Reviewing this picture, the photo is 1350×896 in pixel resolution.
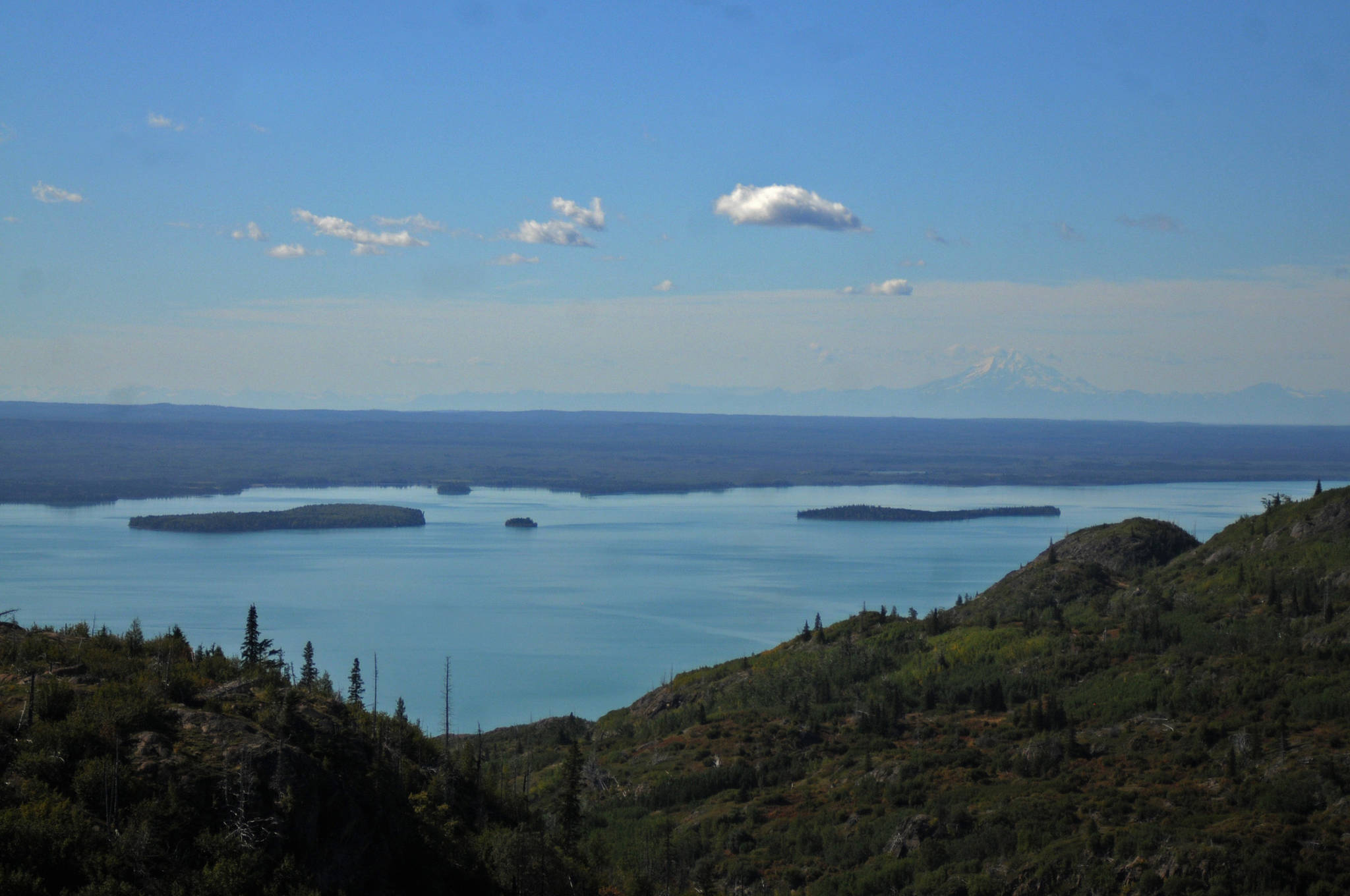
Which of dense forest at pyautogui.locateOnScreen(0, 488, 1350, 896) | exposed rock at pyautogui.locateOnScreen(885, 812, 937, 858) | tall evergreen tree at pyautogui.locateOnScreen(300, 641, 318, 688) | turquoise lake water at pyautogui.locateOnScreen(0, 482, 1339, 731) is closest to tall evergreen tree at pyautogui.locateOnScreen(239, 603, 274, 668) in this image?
dense forest at pyautogui.locateOnScreen(0, 488, 1350, 896)

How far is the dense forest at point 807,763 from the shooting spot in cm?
2802

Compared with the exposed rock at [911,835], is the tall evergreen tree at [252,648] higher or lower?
higher

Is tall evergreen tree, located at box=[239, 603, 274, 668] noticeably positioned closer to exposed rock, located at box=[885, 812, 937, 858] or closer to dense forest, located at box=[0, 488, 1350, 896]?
dense forest, located at box=[0, 488, 1350, 896]

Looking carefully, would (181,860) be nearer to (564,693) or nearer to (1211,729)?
(1211,729)

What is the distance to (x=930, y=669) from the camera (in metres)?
76.2

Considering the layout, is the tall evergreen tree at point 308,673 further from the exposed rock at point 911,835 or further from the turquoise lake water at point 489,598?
the turquoise lake water at point 489,598

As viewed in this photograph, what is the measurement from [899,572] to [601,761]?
107458 mm

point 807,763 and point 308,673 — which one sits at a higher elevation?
point 308,673

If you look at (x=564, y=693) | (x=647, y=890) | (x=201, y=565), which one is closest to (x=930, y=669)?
(x=564, y=693)

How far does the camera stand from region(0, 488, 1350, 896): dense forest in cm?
2802

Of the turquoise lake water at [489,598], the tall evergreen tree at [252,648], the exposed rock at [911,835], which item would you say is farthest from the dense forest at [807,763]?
the turquoise lake water at [489,598]

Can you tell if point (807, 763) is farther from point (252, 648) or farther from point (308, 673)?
point (252, 648)

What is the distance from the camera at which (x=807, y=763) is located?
62.3 meters

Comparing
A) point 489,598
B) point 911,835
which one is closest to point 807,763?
point 911,835
